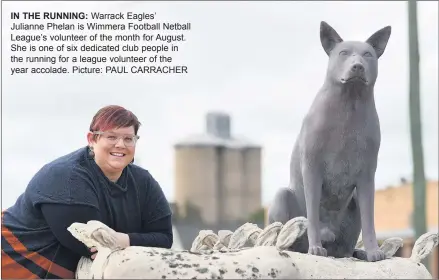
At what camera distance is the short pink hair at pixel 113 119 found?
4113mm

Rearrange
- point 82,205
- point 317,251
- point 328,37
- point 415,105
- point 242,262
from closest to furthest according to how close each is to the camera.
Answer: point 242,262
point 82,205
point 317,251
point 328,37
point 415,105

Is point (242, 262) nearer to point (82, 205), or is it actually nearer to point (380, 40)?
point (82, 205)

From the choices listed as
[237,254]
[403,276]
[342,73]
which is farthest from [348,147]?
[237,254]

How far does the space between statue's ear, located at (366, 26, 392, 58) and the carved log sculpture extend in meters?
1.06

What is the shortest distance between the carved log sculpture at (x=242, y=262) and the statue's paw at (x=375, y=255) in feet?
0.22

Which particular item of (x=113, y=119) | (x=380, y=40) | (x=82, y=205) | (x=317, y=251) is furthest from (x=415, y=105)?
(x=82, y=205)

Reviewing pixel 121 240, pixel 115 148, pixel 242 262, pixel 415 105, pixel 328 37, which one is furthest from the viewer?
pixel 415 105

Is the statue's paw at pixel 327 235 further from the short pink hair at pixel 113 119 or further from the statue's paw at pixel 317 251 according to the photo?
the short pink hair at pixel 113 119

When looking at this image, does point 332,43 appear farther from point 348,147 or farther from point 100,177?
point 100,177

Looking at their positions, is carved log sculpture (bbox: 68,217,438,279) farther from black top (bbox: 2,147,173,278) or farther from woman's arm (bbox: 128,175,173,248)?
woman's arm (bbox: 128,175,173,248)

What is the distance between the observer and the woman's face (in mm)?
4105

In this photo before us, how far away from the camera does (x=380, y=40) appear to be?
4484 mm

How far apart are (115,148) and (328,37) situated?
134cm

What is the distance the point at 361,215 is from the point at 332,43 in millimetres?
965
